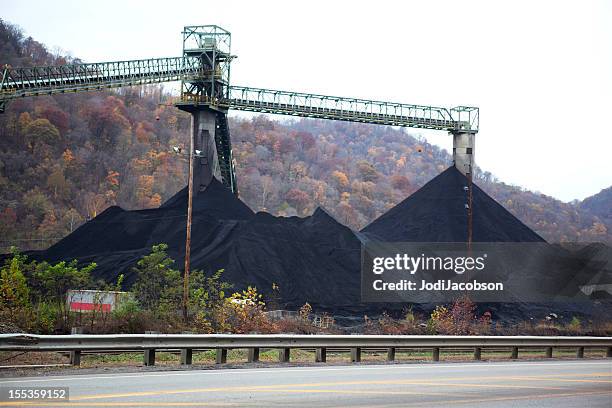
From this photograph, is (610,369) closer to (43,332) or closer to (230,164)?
(43,332)

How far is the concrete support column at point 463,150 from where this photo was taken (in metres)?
72.4

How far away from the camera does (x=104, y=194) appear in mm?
120000

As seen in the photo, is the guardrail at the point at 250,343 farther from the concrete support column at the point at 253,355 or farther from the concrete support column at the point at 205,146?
the concrete support column at the point at 205,146

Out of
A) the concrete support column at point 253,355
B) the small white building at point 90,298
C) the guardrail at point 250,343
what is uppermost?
the guardrail at point 250,343

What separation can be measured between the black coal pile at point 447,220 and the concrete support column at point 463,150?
2.46 ft

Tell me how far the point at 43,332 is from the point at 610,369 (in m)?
16.1

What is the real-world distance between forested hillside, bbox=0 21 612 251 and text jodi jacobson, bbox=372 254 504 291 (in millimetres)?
41714

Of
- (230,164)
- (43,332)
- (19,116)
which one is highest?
(19,116)

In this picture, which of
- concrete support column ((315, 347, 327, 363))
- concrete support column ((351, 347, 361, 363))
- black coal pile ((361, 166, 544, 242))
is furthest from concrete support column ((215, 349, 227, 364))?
black coal pile ((361, 166, 544, 242))

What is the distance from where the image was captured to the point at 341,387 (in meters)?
14.3

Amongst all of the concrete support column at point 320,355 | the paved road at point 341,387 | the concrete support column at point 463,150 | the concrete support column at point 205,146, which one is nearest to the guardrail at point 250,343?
the concrete support column at point 320,355

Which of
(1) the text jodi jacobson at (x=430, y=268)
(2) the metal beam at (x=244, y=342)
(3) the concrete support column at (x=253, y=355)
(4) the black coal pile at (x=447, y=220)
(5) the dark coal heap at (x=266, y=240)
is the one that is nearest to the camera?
(2) the metal beam at (x=244, y=342)

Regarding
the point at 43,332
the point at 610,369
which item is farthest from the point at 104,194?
the point at 610,369

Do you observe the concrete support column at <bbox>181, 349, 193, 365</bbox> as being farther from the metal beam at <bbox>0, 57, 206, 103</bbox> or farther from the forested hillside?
the forested hillside
